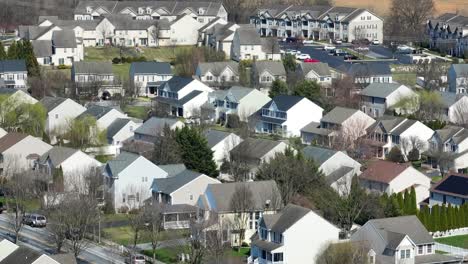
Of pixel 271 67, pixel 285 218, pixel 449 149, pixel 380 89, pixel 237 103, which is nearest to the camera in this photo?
pixel 285 218

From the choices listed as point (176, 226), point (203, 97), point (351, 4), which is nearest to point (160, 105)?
point (203, 97)

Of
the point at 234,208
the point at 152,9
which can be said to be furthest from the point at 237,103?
the point at 152,9

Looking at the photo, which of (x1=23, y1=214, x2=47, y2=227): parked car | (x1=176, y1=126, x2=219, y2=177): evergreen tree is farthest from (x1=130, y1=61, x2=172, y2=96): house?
(x1=23, y1=214, x2=47, y2=227): parked car

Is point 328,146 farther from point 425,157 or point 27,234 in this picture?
point 27,234

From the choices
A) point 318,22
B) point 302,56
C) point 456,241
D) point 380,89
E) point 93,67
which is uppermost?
point 318,22

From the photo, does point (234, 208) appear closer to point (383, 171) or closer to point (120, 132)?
point (383, 171)

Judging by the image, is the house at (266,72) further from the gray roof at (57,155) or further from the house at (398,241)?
the house at (398,241)

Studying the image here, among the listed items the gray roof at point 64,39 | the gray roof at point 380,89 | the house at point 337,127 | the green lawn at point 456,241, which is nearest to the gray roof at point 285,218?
the green lawn at point 456,241

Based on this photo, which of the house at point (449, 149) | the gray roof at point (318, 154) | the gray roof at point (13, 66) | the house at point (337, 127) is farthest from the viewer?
the gray roof at point (13, 66)
